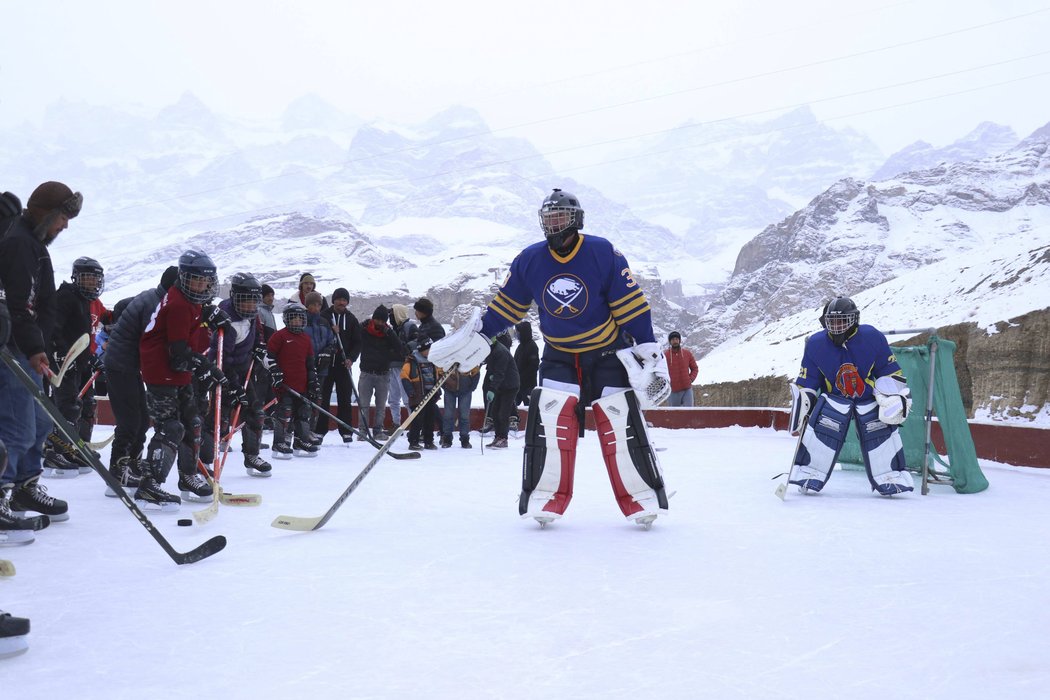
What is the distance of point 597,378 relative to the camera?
459 centimetres

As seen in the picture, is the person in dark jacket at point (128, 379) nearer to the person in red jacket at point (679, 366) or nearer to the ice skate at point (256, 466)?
the ice skate at point (256, 466)

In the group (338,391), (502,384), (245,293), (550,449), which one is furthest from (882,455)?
(338,391)

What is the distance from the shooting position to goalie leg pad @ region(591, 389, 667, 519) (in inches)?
174

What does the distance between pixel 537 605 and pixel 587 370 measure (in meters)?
1.87

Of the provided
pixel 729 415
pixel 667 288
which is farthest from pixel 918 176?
pixel 729 415

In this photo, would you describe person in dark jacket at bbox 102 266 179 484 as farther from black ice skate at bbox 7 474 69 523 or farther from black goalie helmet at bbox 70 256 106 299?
black ice skate at bbox 7 474 69 523

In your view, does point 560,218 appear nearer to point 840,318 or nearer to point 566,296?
point 566,296

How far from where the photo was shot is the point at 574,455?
4445 millimetres

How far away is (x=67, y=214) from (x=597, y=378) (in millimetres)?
2699

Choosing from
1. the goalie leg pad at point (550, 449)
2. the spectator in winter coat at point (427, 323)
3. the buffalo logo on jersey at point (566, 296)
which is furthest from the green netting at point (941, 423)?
the spectator in winter coat at point (427, 323)

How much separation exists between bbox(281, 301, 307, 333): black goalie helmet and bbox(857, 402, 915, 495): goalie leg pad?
14.9 feet

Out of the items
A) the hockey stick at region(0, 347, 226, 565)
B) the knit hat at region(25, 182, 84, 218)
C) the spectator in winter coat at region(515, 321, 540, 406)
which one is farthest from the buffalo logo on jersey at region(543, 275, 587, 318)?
the spectator in winter coat at region(515, 321, 540, 406)

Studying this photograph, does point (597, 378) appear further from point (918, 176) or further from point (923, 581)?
point (918, 176)

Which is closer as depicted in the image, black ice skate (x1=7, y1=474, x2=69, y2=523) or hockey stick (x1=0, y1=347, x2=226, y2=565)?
hockey stick (x1=0, y1=347, x2=226, y2=565)
